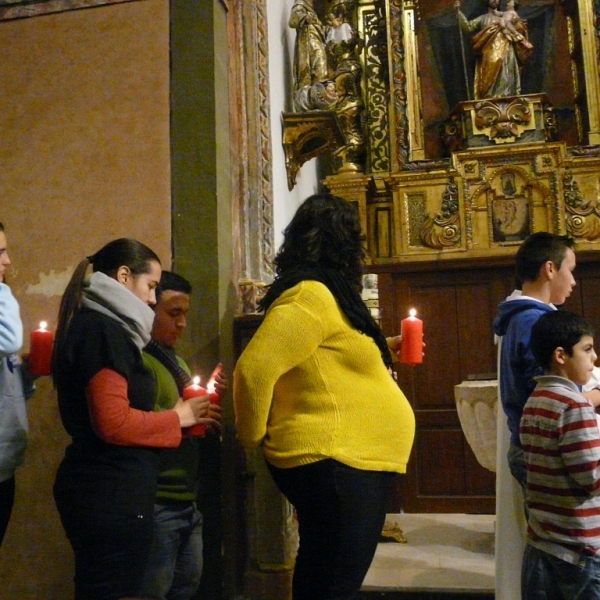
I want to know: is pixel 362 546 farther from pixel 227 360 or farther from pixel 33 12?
pixel 33 12

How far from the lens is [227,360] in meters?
2.56

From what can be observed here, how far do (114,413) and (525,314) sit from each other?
4.36ft

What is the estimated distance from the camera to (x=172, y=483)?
1986mm

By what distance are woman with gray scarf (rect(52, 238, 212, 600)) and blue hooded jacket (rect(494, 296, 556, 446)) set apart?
3.59 feet

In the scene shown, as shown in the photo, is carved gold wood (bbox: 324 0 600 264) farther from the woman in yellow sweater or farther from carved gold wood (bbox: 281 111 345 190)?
the woman in yellow sweater

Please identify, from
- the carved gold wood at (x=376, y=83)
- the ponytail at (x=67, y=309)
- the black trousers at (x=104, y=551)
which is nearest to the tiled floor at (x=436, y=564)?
the black trousers at (x=104, y=551)

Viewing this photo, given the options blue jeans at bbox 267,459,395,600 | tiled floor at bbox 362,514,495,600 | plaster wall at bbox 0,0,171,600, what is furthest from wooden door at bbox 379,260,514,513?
blue jeans at bbox 267,459,395,600

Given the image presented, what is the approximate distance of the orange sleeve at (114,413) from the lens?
5.21 ft

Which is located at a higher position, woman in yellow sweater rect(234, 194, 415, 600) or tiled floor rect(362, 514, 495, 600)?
woman in yellow sweater rect(234, 194, 415, 600)

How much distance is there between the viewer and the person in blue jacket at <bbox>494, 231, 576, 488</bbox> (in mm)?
2148

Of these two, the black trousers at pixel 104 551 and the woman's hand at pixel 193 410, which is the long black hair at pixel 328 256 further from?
the black trousers at pixel 104 551

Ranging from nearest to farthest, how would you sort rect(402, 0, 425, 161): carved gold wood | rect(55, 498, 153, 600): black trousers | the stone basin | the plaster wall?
rect(55, 498, 153, 600): black trousers
the plaster wall
the stone basin
rect(402, 0, 425, 161): carved gold wood

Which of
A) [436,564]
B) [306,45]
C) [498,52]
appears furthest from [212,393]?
[498,52]

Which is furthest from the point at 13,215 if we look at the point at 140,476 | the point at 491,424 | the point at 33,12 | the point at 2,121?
the point at 491,424
